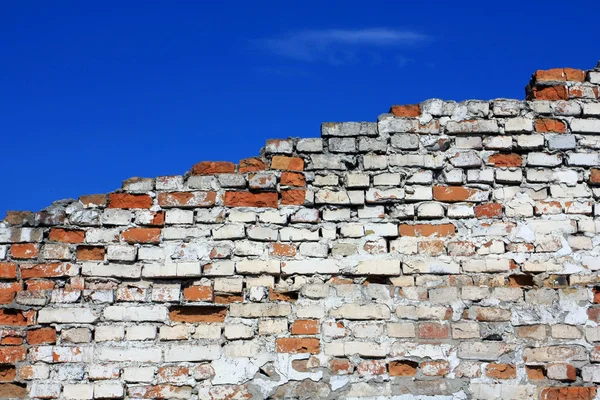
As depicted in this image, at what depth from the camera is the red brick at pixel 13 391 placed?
141 inches

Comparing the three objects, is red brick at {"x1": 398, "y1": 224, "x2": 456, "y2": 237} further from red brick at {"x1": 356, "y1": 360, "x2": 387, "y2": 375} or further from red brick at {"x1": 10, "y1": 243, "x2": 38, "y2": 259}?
red brick at {"x1": 10, "y1": 243, "x2": 38, "y2": 259}

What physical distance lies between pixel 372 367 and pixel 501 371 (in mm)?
641

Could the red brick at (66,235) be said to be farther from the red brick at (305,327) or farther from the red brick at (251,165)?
the red brick at (305,327)

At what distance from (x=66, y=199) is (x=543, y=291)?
256cm

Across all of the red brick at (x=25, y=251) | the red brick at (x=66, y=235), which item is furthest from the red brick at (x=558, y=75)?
the red brick at (x=25, y=251)

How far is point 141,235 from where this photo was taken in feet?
12.3

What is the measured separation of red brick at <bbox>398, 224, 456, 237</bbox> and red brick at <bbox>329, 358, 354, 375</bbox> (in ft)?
2.39

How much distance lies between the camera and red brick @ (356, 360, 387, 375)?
3.52m

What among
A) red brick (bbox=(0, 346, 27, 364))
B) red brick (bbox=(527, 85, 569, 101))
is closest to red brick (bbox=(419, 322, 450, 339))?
red brick (bbox=(527, 85, 569, 101))

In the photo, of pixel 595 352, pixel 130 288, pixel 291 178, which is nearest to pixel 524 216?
pixel 595 352

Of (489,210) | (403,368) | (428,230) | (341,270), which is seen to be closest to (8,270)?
(341,270)

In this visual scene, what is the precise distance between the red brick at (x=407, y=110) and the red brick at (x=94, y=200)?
164cm

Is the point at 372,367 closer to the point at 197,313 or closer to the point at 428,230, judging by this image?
the point at 428,230

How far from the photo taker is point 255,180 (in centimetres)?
380
